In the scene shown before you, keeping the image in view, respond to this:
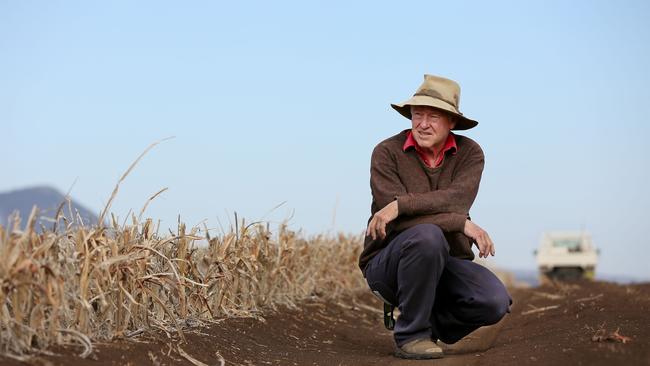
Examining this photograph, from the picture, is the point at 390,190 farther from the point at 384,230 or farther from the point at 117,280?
the point at 117,280

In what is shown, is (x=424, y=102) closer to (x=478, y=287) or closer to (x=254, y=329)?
(x=478, y=287)

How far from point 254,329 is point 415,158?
178cm

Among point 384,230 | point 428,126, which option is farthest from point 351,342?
point 428,126

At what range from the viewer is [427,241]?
16.8ft

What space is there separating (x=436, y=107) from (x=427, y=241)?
0.84m

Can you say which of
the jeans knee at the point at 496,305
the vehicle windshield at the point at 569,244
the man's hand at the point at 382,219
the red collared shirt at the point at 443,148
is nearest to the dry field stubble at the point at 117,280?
the man's hand at the point at 382,219

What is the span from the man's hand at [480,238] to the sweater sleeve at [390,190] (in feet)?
0.16

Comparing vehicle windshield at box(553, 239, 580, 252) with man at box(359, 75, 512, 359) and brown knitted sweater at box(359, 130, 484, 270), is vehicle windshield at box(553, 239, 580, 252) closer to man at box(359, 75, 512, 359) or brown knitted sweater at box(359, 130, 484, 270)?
man at box(359, 75, 512, 359)

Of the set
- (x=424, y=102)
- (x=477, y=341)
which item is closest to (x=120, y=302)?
(x=424, y=102)

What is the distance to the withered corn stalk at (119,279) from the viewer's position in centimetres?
403

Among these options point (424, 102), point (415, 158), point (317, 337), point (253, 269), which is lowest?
point (317, 337)

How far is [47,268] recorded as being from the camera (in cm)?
406

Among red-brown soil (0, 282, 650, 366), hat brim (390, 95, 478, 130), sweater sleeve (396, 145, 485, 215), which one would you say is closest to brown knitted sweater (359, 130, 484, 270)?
sweater sleeve (396, 145, 485, 215)

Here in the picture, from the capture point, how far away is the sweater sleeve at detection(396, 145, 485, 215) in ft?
17.3
